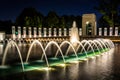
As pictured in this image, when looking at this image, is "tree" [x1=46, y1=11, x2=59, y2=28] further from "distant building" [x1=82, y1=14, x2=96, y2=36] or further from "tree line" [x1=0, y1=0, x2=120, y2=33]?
"distant building" [x1=82, y1=14, x2=96, y2=36]

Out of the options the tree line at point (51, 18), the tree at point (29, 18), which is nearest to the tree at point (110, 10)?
the tree line at point (51, 18)

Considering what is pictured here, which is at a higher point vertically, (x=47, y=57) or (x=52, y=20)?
(x=52, y=20)

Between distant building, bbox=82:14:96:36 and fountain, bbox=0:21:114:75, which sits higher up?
distant building, bbox=82:14:96:36

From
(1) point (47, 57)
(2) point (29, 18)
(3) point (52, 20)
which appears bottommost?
(1) point (47, 57)

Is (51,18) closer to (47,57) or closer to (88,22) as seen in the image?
(88,22)

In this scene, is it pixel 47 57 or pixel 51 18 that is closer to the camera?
pixel 47 57

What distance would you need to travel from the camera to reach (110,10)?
2411 inches

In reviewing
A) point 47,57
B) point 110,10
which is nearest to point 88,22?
point 110,10

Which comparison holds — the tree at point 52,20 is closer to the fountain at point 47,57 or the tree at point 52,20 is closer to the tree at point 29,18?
the tree at point 29,18

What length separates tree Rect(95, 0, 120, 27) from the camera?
198 feet

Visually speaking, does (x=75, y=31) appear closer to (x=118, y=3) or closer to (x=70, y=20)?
(x=118, y=3)

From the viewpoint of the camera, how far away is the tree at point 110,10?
198 ft

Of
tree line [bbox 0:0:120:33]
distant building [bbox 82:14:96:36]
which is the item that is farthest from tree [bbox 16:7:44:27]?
distant building [bbox 82:14:96:36]

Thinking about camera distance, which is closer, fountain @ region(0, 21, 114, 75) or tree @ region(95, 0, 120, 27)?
fountain @ region(0, 21, 114, 75)
